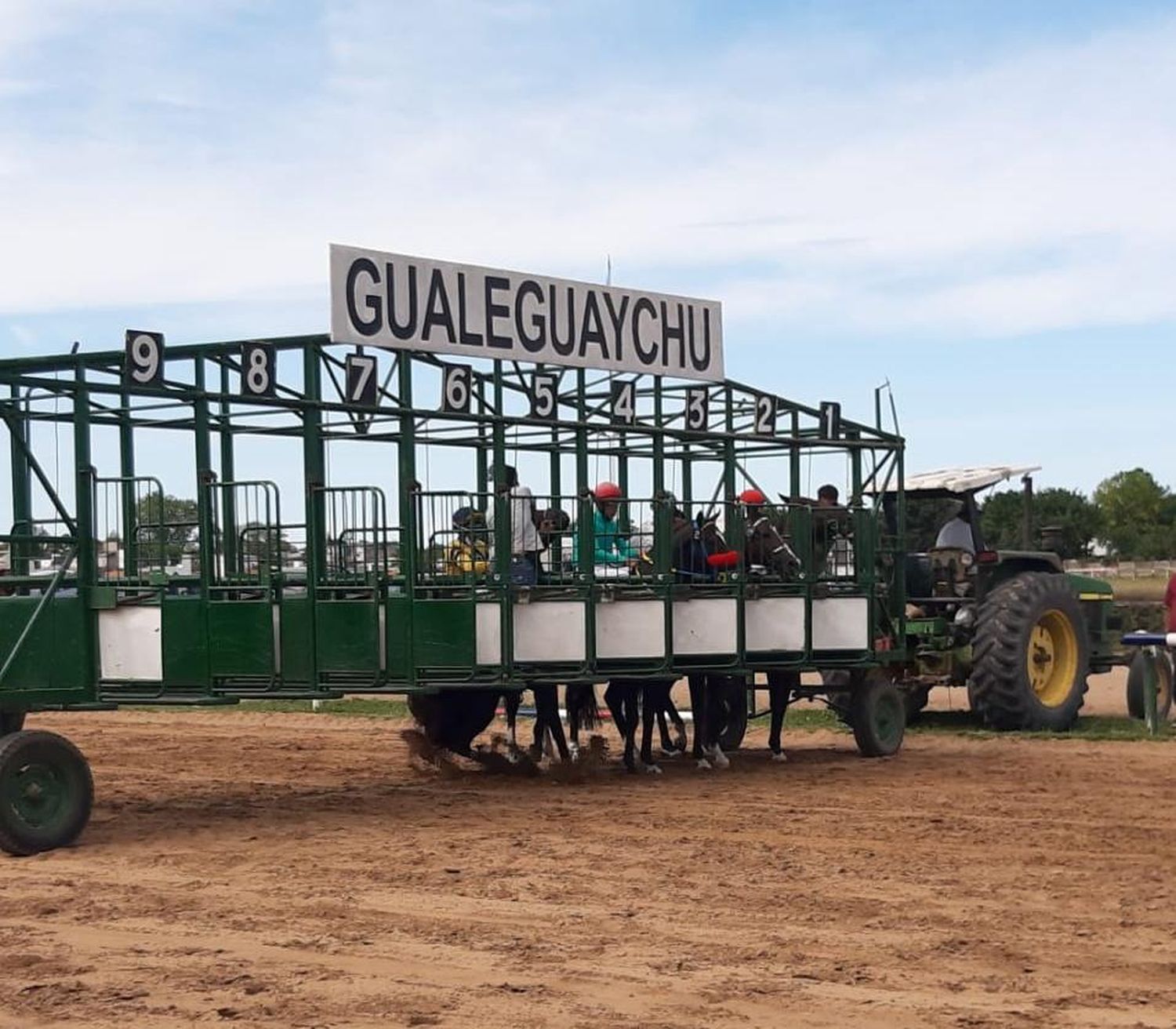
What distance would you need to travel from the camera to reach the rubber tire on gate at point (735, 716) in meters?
15.6

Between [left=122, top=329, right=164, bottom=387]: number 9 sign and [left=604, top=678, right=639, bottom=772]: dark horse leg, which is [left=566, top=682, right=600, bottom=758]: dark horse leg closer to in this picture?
[left=604, top=678, right=639, bottom=772]: dark horse leg

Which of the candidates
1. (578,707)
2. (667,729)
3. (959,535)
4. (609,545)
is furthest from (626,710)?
(959,535)

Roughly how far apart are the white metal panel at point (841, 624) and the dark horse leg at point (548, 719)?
227 centimetres

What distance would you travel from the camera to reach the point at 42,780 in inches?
417

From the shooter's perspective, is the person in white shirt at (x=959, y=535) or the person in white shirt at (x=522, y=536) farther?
the person in white shirt at (x=959, y=535)

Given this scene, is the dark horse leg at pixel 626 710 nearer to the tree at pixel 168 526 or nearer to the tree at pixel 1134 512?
the tree at pixel 168 526

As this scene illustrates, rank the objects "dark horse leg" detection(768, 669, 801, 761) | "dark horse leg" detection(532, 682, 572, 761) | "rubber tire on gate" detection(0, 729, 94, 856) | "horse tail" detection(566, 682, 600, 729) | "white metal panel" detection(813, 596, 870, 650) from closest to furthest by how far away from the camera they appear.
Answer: "rubber tire on gate" detection(0, 729, 94, 856) < "dark horse leg" detection(532, 682, 572, 761) < "horse tail" detection(566, 682, 600, 729) < "white metal panel" detection(813, 596, 870, 650) < "dark horse leg" detection(768, 669, 801, 761)

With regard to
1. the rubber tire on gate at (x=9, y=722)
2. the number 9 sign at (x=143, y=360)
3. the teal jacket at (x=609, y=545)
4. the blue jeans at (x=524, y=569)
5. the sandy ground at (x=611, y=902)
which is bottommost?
the sandy ground at (x=611, y=902)

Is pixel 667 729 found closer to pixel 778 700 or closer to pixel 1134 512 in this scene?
pixel 778 700

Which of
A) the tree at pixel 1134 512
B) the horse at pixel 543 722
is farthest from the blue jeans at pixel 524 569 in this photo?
the tree at pixel 1134 512

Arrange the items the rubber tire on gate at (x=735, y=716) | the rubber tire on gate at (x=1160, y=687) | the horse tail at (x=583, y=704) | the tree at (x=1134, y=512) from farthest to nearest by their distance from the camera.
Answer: the tree at (x=1134, y=512), the rubber tire on gate at (x=1160, y=687), the rubber tire on gate at (x=735, y=716), the horse tail at (x=583, y=704)

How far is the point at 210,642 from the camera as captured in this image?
11.7 meters

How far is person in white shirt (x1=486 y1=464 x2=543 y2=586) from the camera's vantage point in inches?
530

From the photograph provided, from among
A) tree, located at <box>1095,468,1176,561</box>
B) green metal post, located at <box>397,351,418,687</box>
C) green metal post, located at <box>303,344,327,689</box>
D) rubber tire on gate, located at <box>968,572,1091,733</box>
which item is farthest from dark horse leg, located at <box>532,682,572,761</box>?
tree, located at <box>1095,468,1176,561</box>
